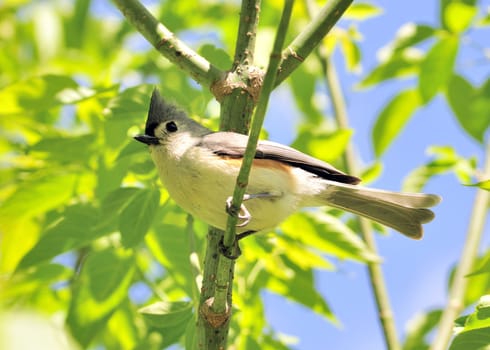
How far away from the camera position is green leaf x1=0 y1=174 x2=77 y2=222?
93.4 inches

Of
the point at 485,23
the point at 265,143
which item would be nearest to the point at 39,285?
the point at 265,143

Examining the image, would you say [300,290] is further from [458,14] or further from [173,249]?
[458,14]

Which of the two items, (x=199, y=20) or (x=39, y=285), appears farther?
(x=199, y=20)

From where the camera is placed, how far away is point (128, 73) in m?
3.91

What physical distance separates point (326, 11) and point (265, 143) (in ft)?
2.52

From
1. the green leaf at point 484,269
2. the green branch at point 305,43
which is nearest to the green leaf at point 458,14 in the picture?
the green branch at point 305,43

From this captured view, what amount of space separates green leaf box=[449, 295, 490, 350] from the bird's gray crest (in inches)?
58.5

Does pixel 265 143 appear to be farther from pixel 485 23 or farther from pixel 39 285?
pixel 485 23

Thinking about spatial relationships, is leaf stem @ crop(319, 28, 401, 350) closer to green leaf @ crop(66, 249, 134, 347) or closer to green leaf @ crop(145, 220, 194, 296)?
green leaf @ crop(145, 220, 194, 296)

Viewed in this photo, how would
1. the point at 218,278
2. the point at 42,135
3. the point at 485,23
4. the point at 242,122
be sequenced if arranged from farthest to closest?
the point at 485,23, the point at 42,135, the point at 242,122, the point at 218,278

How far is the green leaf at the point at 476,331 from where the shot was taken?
160cm

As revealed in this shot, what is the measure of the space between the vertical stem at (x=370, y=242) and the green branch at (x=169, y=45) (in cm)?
100

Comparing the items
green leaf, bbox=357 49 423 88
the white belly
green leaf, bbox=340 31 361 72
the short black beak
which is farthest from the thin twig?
green leaf, bbox=340 31 361 72

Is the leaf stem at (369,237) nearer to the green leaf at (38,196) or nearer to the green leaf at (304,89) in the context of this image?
the green leaf at (304,89)
